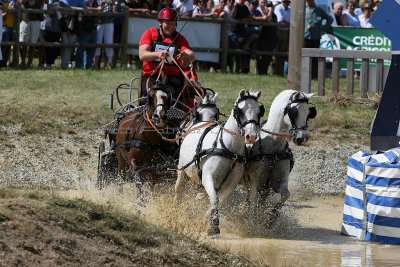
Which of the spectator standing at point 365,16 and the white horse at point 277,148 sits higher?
the spectator standing at point 365,16

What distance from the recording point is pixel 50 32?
21.2 metres

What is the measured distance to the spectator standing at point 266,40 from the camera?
939 inches

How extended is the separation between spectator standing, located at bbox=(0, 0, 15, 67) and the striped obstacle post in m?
11.8

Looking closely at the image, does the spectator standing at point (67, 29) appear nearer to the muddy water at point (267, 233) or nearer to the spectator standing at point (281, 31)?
the spectator standing at point (281, 31)

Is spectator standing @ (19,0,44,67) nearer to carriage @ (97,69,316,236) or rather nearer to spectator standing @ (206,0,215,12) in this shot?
spectator standing @ (206,0,215,12)

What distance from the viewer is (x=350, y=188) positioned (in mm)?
10484

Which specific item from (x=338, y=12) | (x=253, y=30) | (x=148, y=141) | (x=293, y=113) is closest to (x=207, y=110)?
(x=148, y=141)

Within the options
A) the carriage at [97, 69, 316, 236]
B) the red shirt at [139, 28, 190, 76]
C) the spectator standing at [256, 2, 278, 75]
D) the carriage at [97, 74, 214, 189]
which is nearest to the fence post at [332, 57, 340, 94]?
the spectator standing at [256, 2, 278, 75]

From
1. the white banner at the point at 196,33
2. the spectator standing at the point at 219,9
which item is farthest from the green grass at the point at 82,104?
the spectator standing at the point at 219,9

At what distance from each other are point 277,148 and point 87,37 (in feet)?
39.5

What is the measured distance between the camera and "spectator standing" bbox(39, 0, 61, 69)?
68.2 feet

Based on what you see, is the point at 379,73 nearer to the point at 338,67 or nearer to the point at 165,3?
the point at 338,67

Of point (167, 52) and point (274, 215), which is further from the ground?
point (167, 52)

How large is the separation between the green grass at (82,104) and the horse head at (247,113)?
6.36 metres
